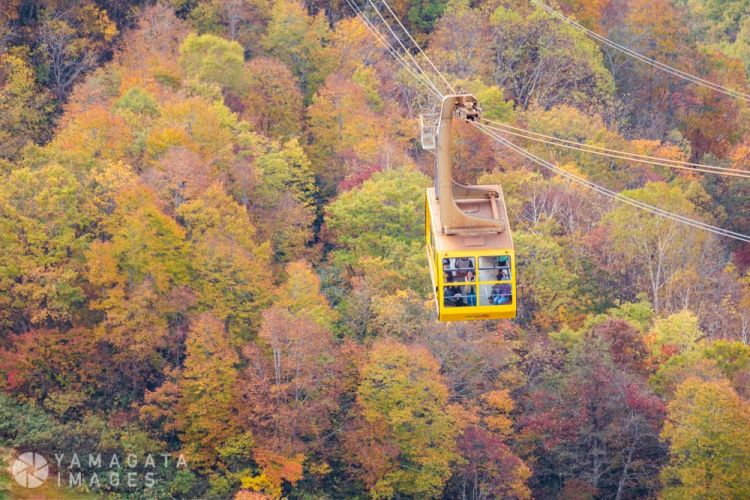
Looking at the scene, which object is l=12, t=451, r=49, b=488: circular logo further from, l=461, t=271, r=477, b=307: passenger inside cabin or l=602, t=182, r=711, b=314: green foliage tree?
l=602, t=182, r=711, b=314: green foliage tree

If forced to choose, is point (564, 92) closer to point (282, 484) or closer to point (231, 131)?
point (231, 131)

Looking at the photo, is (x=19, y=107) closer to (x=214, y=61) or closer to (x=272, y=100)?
(x=214, y=61)

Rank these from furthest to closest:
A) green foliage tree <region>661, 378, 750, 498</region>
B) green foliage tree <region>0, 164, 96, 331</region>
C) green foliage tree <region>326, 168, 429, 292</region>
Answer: green foliage tree <region>326, 168, 429, 292</region> < green foliage tree <region>0, 164, 96, 331</region> < green foliage tree <region>661, 378, 750, 498</region>

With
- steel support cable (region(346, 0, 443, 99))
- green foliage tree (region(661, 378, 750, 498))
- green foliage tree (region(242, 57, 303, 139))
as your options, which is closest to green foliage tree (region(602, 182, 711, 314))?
green foliage tree (region(661, 378, 750, 498))

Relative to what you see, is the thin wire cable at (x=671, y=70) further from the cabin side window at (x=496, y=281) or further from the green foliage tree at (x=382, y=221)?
the cabin side window at (x=496, y=281)

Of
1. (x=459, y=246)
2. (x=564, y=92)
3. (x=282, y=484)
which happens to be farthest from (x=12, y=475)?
(x=564, y=92)

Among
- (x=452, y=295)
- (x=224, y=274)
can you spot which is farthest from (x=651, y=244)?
(x=452, y=295)
